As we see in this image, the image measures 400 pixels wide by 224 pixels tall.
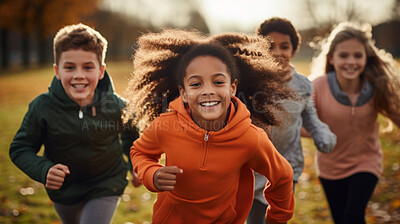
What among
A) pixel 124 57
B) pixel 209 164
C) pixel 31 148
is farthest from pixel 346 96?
pixel 124 57

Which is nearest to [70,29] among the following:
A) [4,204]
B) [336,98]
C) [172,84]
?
[172,84]

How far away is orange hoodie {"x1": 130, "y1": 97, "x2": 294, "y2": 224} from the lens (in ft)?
7.73

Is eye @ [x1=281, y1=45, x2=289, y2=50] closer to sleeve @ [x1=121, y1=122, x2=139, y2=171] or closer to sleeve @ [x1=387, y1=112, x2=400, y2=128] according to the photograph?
sleeve @ [x1=387, y1=112, x2=400, y2=128]

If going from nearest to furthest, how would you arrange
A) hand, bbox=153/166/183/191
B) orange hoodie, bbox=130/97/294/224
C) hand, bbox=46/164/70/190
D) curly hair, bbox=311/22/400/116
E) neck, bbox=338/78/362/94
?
hand, bbox=153/166/183/191 < orange hoodie, bbox=130/97/294/224 < hand, bbox=46/164/70/190 < curly hair, bbox=311/22/400/116 < neck, bbox=338/78/362/94

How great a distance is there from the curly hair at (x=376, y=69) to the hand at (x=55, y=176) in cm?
312

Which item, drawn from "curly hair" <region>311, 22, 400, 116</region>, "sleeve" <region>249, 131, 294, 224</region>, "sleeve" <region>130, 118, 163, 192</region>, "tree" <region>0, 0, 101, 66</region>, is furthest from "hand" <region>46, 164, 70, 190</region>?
"tree" <region>0, 0, 101, 66</region>

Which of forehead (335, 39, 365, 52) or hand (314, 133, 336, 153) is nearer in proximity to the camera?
hand (314, 133, 336, 153)

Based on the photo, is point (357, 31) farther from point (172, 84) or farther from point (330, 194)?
point (172, 84)

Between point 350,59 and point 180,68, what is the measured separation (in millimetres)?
2230

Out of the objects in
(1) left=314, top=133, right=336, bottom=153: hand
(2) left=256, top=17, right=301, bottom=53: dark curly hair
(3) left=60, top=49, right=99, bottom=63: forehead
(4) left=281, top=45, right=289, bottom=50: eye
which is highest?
(2) left=256, top=17, right=301, bottom=53: dark curly hair

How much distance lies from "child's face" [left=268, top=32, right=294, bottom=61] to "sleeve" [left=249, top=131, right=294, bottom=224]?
1393 mm

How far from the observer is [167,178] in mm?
2197

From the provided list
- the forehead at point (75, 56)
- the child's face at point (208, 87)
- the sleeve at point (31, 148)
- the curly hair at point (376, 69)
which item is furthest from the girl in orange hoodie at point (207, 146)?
the curly hair at point (376, 69)

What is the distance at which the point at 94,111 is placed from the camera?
3.21 metres
